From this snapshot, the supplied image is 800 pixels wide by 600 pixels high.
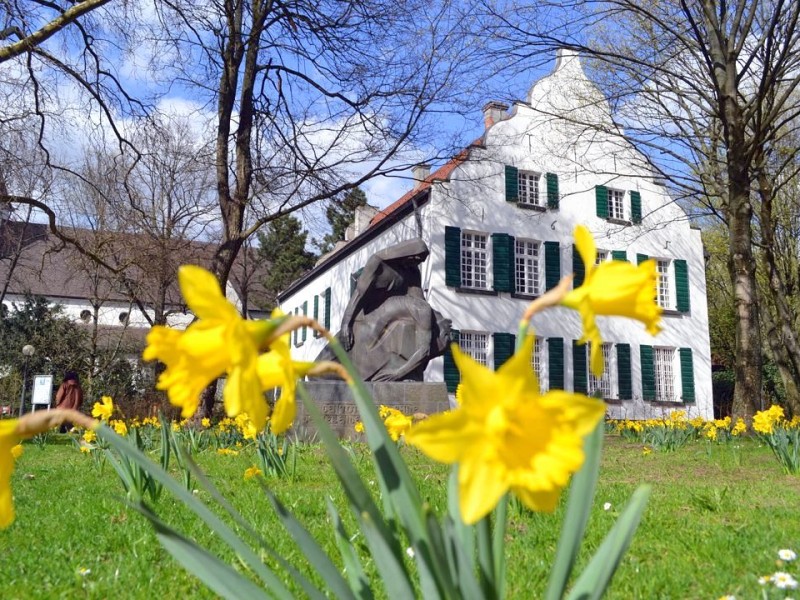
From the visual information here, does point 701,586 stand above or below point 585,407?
below

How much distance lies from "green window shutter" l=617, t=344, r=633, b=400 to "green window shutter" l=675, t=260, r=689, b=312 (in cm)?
276

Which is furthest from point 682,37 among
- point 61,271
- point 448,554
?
point 61,271

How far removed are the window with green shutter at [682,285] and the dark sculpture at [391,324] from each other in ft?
44.3

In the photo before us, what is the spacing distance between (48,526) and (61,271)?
4183cm

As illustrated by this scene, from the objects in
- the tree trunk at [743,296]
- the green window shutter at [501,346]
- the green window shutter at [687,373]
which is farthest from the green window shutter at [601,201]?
the tree trunk at [743,296]

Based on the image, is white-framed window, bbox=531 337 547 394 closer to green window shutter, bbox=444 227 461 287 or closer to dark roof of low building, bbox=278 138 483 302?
green window shutter, bbox=444 227 461 287

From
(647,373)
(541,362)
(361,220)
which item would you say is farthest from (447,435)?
(361,220)

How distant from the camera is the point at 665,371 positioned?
21.6 m

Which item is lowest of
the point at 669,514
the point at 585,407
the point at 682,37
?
the point at 669,514

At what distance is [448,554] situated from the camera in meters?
1.07

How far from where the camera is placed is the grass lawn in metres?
2.41

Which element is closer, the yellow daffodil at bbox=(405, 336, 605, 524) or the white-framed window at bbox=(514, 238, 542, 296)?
the yellow daffodil at bbox=(405, 336, 605, 524)

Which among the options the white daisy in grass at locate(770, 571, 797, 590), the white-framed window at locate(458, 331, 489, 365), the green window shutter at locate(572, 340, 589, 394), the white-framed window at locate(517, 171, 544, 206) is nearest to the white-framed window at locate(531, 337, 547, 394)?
the green window shutter at locate(572, 340, 589, 394)

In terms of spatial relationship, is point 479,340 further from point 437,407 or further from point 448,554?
point 448,554
